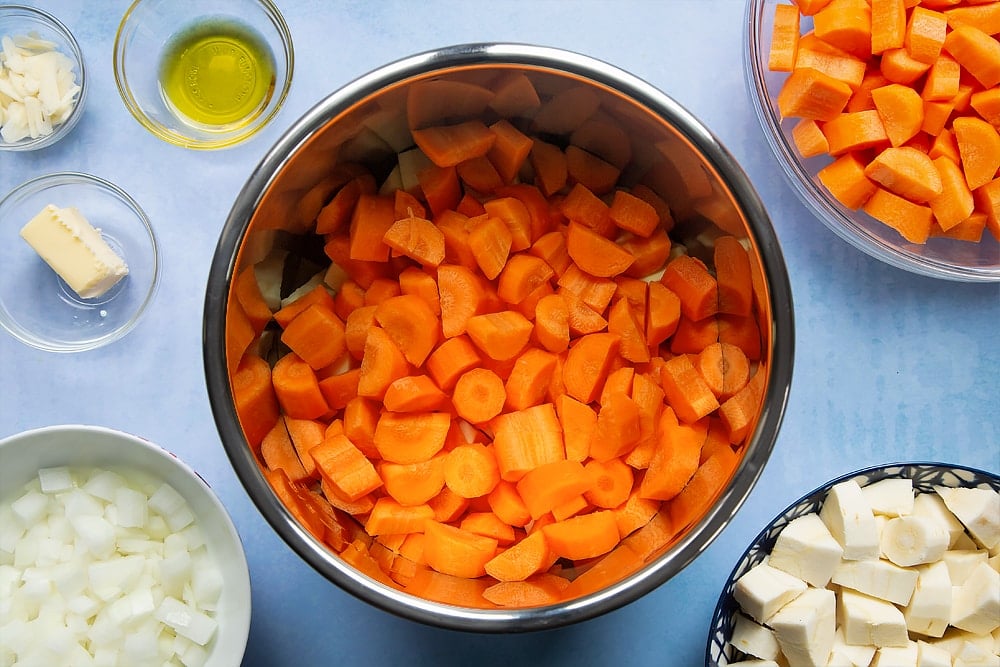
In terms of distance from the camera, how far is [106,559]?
60.0 inches

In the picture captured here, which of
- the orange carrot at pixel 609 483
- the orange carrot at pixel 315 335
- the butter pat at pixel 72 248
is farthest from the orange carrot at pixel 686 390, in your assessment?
the butter pat at pixel 72 248

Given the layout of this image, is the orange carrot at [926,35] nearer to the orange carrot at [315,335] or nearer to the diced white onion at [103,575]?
the orange carrot at [315,335]

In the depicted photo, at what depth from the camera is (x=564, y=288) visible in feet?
4.94

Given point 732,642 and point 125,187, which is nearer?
point 732,642

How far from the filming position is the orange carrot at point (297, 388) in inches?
56.6

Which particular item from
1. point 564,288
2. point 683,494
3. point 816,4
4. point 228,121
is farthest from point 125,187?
point 816,4

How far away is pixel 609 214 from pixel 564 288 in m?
0.15

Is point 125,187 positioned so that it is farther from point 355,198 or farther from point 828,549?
point 828,549


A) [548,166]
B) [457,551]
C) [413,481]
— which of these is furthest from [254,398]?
[548,166]

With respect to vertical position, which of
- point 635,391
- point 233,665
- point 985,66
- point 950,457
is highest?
point 985,66

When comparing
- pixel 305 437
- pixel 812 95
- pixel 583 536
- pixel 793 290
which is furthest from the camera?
pixel 793 290

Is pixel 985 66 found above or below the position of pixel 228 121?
above

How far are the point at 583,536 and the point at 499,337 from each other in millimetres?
346

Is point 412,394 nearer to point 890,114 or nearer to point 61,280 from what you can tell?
point 61,280
